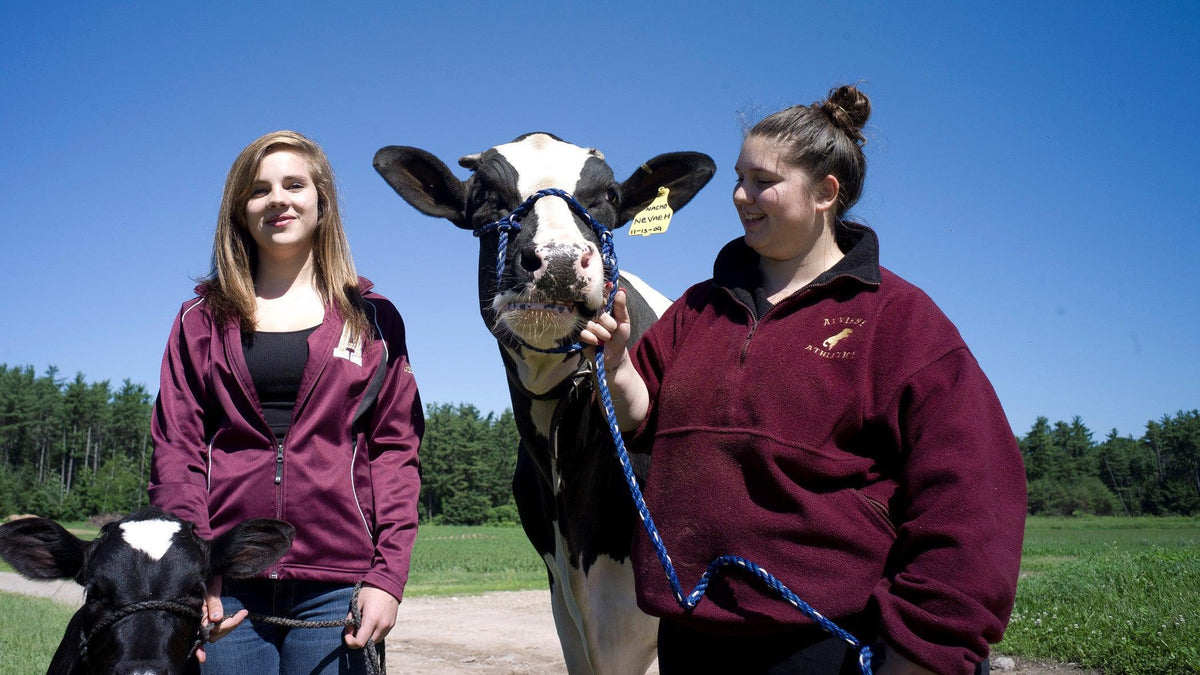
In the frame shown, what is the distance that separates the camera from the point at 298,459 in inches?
118

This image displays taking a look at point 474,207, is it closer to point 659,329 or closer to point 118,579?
point 659,329

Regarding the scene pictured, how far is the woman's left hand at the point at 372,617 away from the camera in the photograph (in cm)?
290

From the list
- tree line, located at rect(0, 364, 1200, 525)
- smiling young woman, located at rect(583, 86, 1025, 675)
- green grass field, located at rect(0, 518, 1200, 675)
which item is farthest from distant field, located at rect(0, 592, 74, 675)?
tree line, located at rect(0, 364, 1200, 525)


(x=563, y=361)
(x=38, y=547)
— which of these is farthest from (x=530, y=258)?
(x=38, y=547)

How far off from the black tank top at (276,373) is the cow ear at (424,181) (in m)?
1.30

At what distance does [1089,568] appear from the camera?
10648mm

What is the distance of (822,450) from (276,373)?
6.58 ft

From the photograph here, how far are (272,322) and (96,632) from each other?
3.99ft

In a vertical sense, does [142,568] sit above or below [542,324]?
below

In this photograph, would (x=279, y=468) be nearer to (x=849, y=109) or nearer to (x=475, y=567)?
(x=849, y=109)

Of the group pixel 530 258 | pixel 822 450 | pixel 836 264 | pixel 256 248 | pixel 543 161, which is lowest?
pixel 822 450

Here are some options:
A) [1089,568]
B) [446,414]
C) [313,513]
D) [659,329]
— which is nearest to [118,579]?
[313,513]

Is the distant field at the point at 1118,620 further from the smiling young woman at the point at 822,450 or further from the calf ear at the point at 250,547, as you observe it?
the calf ear at the point at 250,547

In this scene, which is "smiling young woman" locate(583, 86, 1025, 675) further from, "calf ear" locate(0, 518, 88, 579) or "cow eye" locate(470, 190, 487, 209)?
"calf ear" locate(0, 518, 88, 579)
